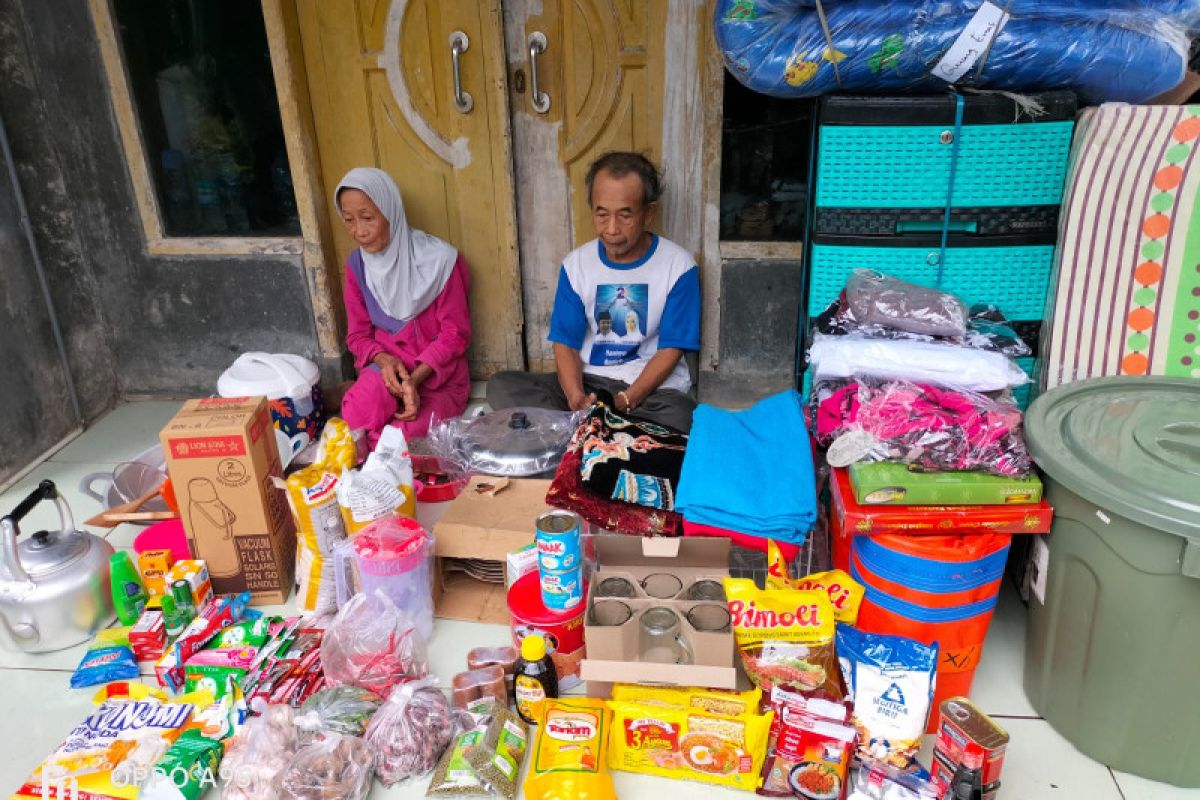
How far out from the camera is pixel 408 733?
71.9 inches

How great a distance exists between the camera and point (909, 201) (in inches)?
89.5

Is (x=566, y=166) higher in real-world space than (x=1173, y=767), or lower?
higher

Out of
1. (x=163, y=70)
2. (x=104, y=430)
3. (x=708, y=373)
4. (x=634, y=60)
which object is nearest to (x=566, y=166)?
(x=634, y=60)

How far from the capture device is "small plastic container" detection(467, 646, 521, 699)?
6.64 ft

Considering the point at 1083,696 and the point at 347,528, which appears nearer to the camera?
the point at 1083,696

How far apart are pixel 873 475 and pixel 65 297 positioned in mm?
3372

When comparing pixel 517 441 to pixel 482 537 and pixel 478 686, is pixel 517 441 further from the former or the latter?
pixel 478 686

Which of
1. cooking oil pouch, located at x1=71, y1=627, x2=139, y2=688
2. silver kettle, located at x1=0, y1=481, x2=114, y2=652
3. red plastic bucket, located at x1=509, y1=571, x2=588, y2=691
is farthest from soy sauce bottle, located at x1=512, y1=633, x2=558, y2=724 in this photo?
silver kettle, located at x1=0, y1=481, x2=114, y2=652

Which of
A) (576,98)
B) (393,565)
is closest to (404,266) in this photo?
(576,98)

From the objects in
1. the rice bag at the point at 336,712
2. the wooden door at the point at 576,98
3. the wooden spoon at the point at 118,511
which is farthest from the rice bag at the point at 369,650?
the wooden door at the point at 576,98

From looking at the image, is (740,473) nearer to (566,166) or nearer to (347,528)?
(347,528)

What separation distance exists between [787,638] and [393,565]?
39.3 inches

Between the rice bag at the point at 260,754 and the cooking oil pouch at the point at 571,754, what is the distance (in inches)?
21.2

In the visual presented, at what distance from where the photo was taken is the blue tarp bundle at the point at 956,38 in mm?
2076
